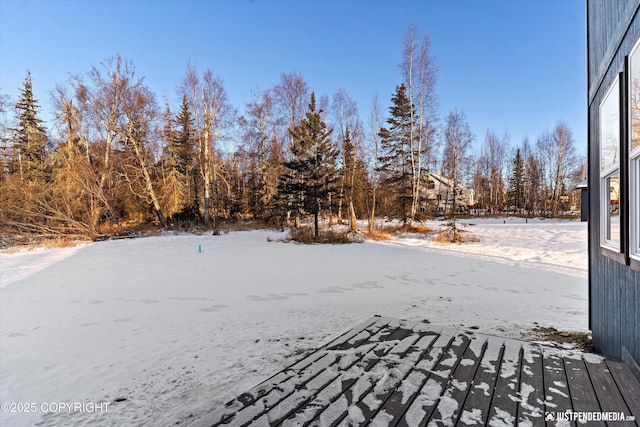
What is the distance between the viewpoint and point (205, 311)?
5.08 m

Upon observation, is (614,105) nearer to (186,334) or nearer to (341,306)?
(341,306)

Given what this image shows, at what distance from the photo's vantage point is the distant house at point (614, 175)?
6.94 ft

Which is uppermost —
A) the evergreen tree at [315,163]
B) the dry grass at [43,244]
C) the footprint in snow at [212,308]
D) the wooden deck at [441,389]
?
→ the evergreen tree at [315,163]

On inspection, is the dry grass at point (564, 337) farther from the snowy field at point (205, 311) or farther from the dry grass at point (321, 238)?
the dry grass at point (321, 238)

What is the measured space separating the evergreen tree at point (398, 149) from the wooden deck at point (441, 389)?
58.1ft

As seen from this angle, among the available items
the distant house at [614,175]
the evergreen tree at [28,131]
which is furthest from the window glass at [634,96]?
the evergreen tree at [28,131]

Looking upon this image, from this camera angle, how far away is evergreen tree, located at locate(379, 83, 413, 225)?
67.6ft

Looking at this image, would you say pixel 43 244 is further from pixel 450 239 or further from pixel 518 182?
pixel 518 182

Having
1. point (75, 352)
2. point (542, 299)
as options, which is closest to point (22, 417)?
point (75, 352)

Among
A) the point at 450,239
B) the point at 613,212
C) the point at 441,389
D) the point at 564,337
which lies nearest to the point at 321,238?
the point at 450,239

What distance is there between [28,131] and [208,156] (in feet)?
53.6

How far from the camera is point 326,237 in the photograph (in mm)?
14375

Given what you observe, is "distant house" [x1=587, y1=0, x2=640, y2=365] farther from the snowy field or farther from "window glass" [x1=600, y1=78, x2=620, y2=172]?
the snowy field

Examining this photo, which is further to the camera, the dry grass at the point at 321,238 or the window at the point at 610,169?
the dry grass at the point at 321,238
